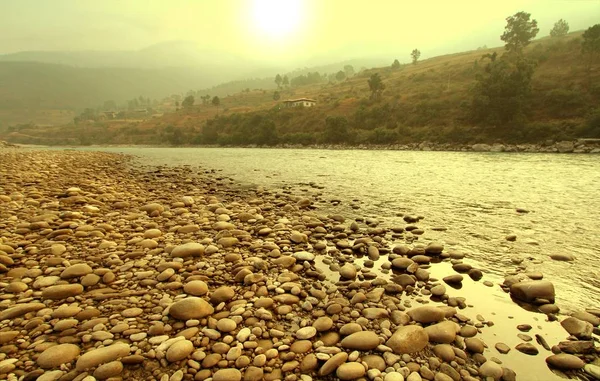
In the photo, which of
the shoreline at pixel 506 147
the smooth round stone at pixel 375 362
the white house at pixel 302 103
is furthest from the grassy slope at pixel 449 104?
the smooth round stone at pixel 375 362

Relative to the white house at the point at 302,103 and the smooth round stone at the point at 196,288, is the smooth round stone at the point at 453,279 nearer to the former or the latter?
the smooth round stone at the point at 196,288

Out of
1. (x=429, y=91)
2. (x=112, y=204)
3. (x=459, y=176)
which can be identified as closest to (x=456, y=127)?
(x=429, y=91)

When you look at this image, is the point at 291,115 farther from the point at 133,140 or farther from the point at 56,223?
the point at 56,223

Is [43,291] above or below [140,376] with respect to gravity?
above

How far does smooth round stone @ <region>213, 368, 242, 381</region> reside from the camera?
322 cm

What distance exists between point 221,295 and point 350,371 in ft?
8.09

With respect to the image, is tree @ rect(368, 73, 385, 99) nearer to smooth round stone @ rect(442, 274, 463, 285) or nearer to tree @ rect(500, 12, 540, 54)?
tree @ rect(500, 12, 540, 54)

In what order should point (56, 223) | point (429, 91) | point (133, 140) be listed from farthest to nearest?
1. point (133, 140)
2. point (429, 91)
3. point (56, 223)

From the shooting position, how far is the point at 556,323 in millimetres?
4480

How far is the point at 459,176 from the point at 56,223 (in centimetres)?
2164

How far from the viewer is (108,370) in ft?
10.6

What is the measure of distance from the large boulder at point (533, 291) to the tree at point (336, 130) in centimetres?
5514

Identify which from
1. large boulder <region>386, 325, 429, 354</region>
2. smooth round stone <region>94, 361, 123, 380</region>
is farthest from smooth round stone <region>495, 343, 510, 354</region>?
smooth round stone <region>94, 361, 123, 380</region>

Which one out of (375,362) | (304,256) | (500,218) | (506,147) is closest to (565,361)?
(375,362)
